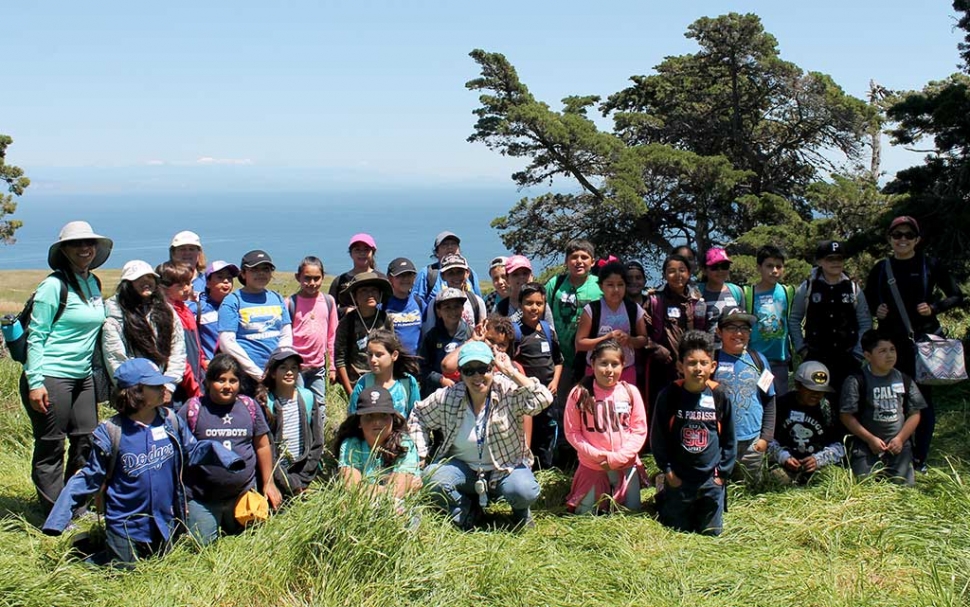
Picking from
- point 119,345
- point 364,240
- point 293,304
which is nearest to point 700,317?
point 364,240

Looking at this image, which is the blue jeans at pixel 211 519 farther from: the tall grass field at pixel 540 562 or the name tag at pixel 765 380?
the name tag at pixel 765 380

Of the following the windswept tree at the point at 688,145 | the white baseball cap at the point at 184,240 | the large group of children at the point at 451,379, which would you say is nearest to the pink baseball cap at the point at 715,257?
the large group of children at the point at 451,379

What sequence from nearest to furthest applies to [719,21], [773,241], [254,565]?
[254,565] < [773,241] < [719,21]

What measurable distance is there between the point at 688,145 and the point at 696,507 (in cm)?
1287

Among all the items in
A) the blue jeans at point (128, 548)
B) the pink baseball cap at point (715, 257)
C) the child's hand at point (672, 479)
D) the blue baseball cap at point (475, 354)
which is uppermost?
the pink baseball cap at point (715, 257)

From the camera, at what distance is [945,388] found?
7.46 metres

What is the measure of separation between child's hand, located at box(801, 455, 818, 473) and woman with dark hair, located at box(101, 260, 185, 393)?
13.8 ft

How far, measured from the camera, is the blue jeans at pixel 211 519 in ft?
13.5

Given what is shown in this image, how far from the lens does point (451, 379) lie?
5414 mm

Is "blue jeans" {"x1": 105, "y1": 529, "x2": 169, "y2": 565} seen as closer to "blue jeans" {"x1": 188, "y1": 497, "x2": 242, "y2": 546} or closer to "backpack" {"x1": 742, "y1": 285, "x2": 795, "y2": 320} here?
"blue jeans" {"x1": 188, "y1": 497, "x2": 242, "y2": 546}

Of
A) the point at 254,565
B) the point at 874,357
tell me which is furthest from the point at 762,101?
Answer: the point at 254,565

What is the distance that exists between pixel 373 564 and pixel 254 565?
0.57 meters

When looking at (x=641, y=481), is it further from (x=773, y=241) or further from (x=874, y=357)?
(x=773, y=241)

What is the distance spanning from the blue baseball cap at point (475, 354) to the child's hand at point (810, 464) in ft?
7.71
